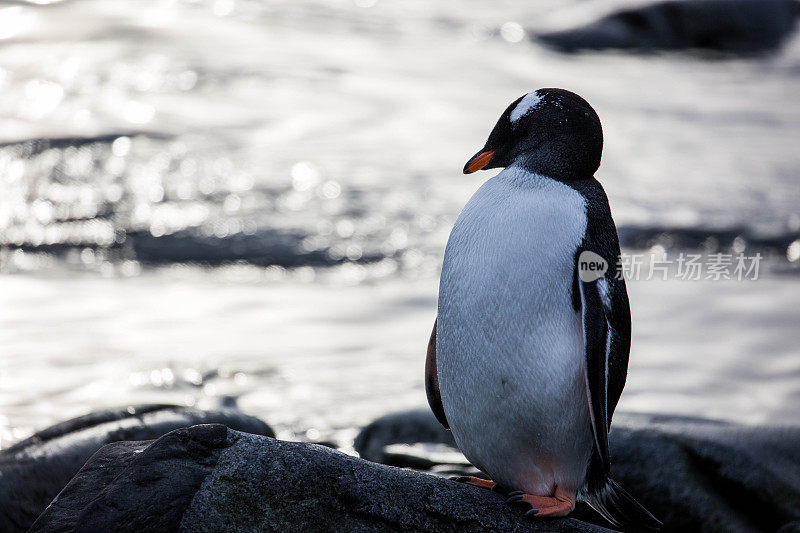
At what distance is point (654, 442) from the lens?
449cm

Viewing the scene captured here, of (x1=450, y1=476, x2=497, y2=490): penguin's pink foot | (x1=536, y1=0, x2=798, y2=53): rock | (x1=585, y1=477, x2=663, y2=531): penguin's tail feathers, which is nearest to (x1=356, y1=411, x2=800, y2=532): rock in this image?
(x1=585, y1=477, x2=663, y2=531): penguin's tail feathers

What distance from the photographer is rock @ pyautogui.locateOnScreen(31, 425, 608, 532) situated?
2.86 metres

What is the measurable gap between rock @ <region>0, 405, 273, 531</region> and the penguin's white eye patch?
215cm

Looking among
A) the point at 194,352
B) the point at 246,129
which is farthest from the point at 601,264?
the point at 246,129

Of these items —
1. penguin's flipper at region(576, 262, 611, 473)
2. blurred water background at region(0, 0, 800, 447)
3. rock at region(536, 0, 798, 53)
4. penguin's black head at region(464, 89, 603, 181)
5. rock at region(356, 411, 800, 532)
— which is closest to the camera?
penguin's flipper at region(576, 262, 611, 473)

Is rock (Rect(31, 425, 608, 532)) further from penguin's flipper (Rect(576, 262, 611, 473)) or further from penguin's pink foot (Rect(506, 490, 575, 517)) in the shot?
penguin's flipper (Rect(576, 262, 611, 473))

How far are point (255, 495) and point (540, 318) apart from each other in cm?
102

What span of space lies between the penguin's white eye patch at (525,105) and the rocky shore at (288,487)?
1.23m

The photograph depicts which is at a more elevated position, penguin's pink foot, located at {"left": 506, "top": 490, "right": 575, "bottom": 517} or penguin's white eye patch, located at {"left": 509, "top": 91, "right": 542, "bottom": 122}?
penguin's white eye patch, located at {"left": 509, "top": 91, "right": 542, "bottom": 122}

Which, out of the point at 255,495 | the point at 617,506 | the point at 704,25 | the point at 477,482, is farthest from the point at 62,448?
the point at 704,25

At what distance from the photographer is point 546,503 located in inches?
127

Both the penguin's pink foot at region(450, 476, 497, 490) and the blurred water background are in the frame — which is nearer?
the penguin's pink foot at region(450, 476, 497, 490)

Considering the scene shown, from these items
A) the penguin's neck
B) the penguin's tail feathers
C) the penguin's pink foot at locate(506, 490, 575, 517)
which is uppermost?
the penguin's neck

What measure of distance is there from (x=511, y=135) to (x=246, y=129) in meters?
8.58
